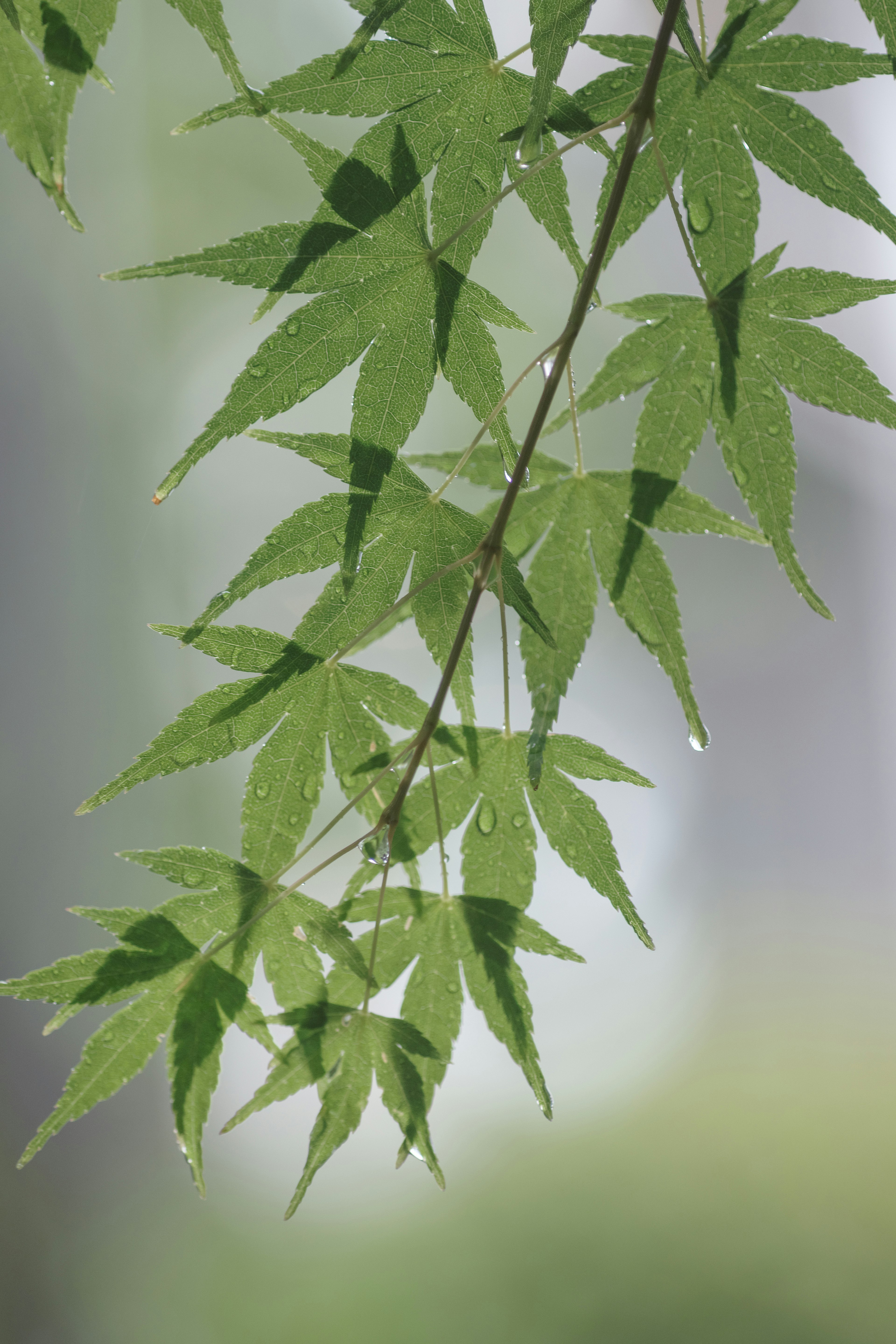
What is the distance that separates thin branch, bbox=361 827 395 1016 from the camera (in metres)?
0.64

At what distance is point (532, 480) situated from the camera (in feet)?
2.37

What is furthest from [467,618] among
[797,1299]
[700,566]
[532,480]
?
[797,1299]

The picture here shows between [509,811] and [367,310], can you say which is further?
[509,811]

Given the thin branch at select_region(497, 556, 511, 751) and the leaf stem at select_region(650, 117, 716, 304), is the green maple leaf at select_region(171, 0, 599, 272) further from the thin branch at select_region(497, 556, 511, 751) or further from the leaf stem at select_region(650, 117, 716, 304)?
the thin branch at select_region(497, 556, 511, 751)

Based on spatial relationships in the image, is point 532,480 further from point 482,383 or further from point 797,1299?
point 797,1299

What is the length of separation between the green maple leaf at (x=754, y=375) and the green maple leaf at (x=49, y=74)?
396 millimetres

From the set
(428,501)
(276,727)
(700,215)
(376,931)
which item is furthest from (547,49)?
(376,931)

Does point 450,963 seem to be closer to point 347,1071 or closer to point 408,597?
point 347,1071

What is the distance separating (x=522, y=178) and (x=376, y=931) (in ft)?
1.87

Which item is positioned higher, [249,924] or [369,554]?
[369,554]

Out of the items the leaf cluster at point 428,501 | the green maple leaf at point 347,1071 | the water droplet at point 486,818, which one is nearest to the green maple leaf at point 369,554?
the leaf cluster at point 428,501

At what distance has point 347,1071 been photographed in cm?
65

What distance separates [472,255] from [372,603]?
0.26m

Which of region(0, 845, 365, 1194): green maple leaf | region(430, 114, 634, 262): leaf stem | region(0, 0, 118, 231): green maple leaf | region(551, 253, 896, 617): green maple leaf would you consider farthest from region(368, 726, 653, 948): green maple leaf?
region(0, 0, 118, 231): green maple leaf
